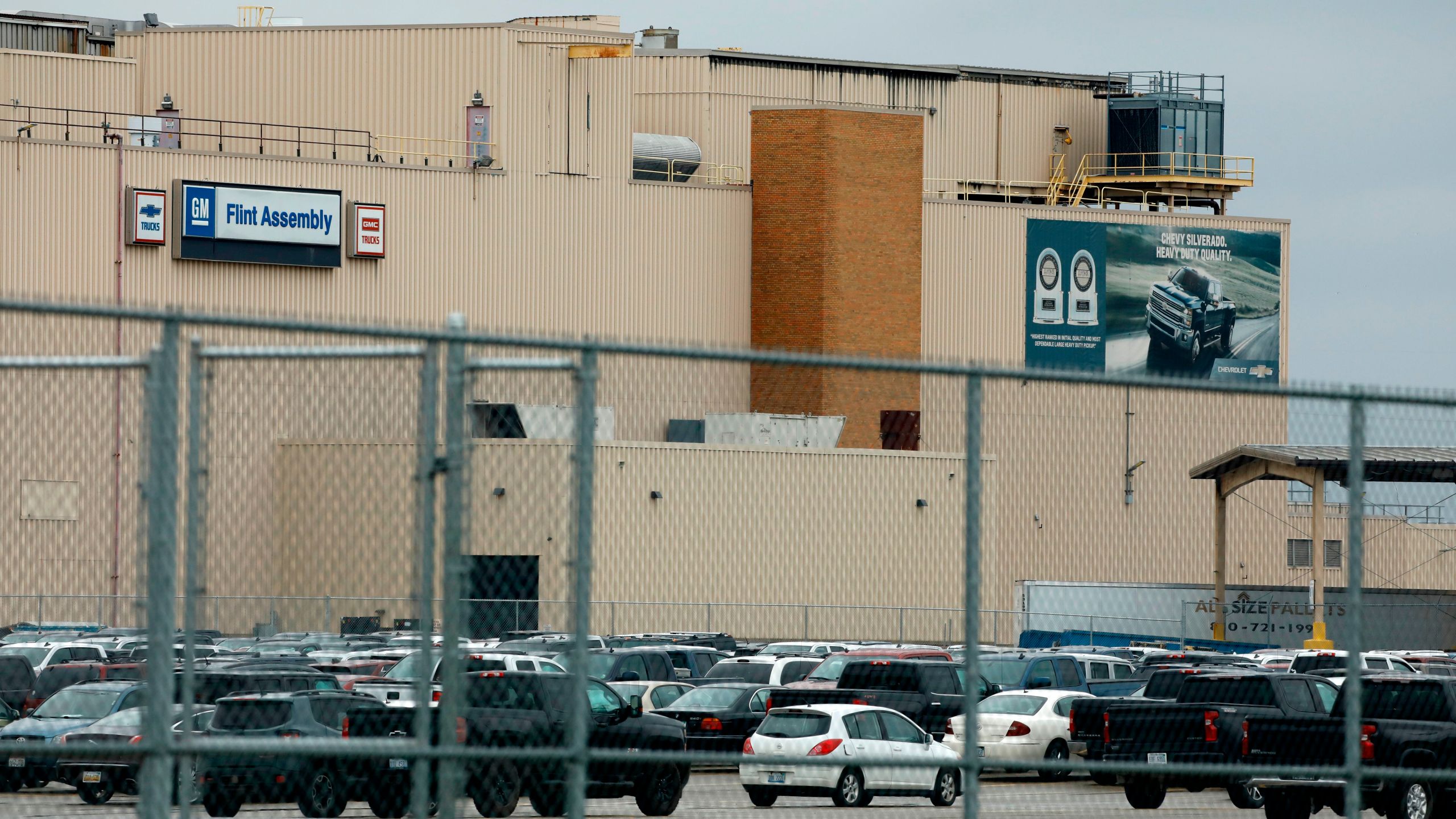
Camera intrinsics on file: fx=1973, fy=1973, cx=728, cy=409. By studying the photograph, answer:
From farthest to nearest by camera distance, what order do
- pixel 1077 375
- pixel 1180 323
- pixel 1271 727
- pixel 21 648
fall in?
pixel 1180 323 < pixel 21 648 < pixel 1271 727 < pixel 1077 375

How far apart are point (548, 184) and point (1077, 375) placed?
57822mm

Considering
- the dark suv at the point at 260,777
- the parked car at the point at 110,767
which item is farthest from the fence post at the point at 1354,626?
the parked car at the point at 110,767

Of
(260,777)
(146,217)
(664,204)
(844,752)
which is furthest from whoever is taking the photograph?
(664,204)

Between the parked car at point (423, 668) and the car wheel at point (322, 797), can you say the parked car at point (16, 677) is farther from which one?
the car wheel at point (322, 797)

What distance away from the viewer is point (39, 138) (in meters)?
61.6

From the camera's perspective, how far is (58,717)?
20109 millimetres

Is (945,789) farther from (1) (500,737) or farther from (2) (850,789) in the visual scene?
(1) (500,737)

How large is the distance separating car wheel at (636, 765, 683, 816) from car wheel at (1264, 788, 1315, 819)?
537 centimetres

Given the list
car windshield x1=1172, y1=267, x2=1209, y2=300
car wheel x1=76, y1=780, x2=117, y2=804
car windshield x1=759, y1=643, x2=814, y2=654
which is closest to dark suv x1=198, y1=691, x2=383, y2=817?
car wheel x1=76, y1=780, x2=117, y2=804

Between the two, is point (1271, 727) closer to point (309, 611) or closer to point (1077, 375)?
point (1077, 375)

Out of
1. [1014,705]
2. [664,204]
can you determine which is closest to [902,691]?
[1014,705]

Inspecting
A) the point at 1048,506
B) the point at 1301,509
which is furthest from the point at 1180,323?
the point at 1048,506

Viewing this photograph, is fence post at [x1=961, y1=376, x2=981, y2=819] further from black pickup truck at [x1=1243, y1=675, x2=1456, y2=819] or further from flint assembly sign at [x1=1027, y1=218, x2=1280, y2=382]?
flint assembly sign at [x1=1027, y1=218, x2=1280, y2=382]

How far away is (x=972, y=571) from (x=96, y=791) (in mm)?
7220
